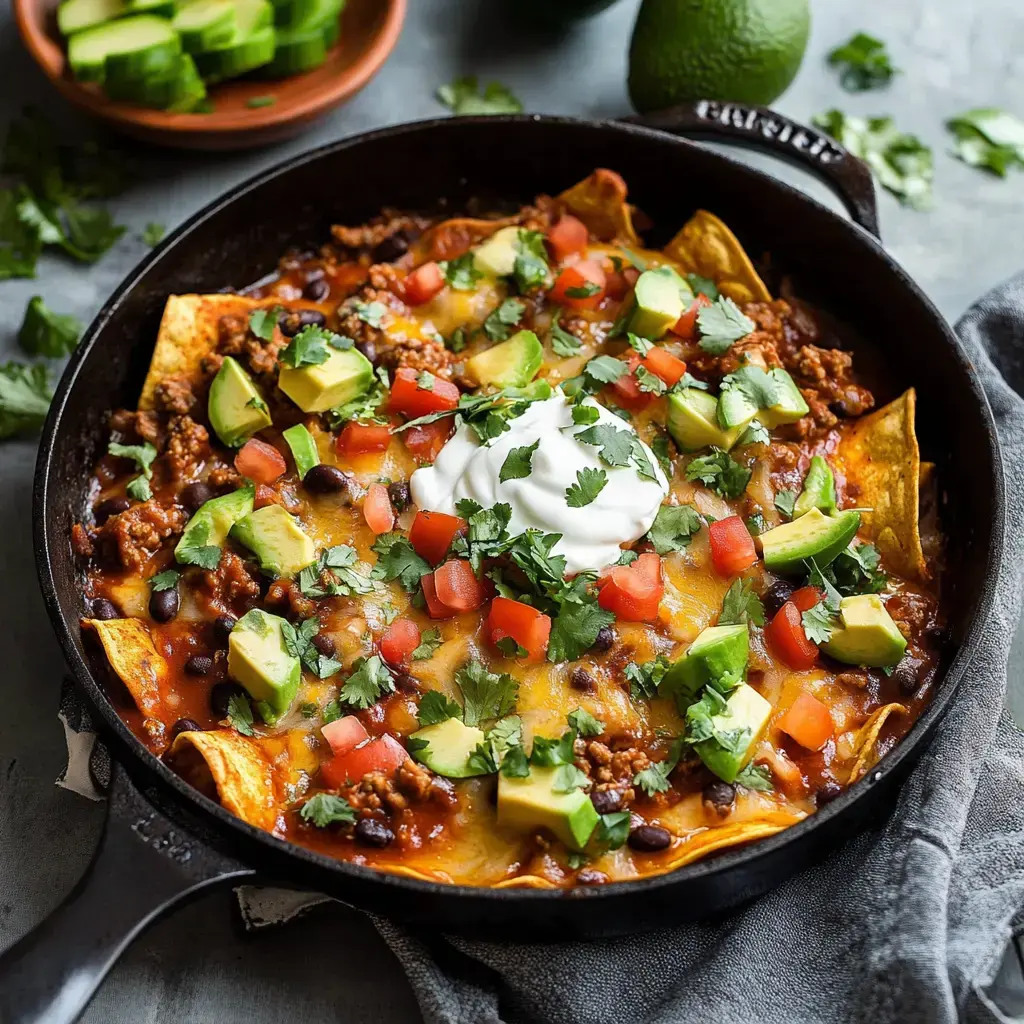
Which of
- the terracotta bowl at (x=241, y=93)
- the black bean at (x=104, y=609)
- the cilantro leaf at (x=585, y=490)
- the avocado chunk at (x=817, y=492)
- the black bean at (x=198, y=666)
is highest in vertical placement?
the terracotta bowl at (x=241, y=93)

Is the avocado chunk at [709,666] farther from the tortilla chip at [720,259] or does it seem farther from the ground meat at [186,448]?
the ground meat at [186,448]

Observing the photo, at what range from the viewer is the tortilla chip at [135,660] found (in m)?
3.62

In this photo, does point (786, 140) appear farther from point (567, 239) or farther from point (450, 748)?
point (450, 748)

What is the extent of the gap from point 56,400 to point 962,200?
3.82 meters

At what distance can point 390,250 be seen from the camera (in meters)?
4.56

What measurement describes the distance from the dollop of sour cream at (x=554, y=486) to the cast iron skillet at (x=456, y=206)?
1.01 m

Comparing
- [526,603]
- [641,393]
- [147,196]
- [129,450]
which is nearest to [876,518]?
[641,393]

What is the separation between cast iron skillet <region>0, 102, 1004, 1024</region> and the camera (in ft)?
10.1

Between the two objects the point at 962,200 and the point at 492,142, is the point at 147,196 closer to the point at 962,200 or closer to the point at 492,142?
the point at 492,142

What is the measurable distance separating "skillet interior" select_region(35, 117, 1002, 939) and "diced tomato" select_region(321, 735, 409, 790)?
376mm

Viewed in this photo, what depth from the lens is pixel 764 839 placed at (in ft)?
10.4

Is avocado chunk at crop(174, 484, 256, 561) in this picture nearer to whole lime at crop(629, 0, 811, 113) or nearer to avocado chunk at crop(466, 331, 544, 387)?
avocado chunk at crop(466, 331, 544, 387)

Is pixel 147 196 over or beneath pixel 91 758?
over

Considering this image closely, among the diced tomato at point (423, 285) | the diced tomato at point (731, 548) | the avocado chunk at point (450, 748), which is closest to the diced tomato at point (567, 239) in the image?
the diced tomato at point (423, 285)
